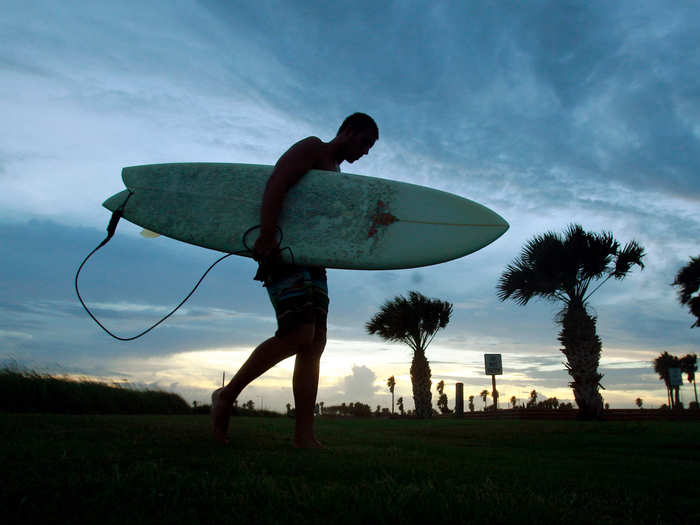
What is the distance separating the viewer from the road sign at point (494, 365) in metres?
18.1

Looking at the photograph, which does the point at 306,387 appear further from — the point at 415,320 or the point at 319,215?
the point at 415,320

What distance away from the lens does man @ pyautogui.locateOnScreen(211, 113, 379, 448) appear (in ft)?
8.73

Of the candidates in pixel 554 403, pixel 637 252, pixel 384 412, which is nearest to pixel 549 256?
pixel 637 252

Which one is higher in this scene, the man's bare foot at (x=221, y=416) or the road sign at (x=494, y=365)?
the road sign at (x=494, y=365)

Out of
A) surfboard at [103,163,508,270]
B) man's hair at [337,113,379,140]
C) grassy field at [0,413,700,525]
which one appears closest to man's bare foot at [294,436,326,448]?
grassy field at [0,413,700,525]

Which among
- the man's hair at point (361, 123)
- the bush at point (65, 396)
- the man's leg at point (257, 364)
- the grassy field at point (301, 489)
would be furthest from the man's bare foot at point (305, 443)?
the bush at point (65, 396)

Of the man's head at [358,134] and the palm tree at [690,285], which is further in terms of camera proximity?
the palm tree at [690,285]

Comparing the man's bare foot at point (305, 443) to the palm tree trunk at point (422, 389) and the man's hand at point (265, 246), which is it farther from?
the palm tree trunk at point (422, 389)

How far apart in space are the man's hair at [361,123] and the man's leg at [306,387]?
4.30 ft

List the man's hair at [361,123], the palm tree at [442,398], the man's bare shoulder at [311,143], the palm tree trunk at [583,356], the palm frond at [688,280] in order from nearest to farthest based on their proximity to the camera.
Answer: the man's bare shoulder at [311,143] < the man's hair at [361,123] < the palm tree trunk at [583,356] < the palm frond at [688,280] < the palm tree at [442,398]

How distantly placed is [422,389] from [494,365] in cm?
282

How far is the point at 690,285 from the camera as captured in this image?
18.1 metres

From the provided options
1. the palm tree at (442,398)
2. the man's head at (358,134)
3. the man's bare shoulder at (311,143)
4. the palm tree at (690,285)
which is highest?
the palm tree at (690,285)

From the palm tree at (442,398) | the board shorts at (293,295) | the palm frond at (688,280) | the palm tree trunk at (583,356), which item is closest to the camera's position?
the board shorts at (293,295)
